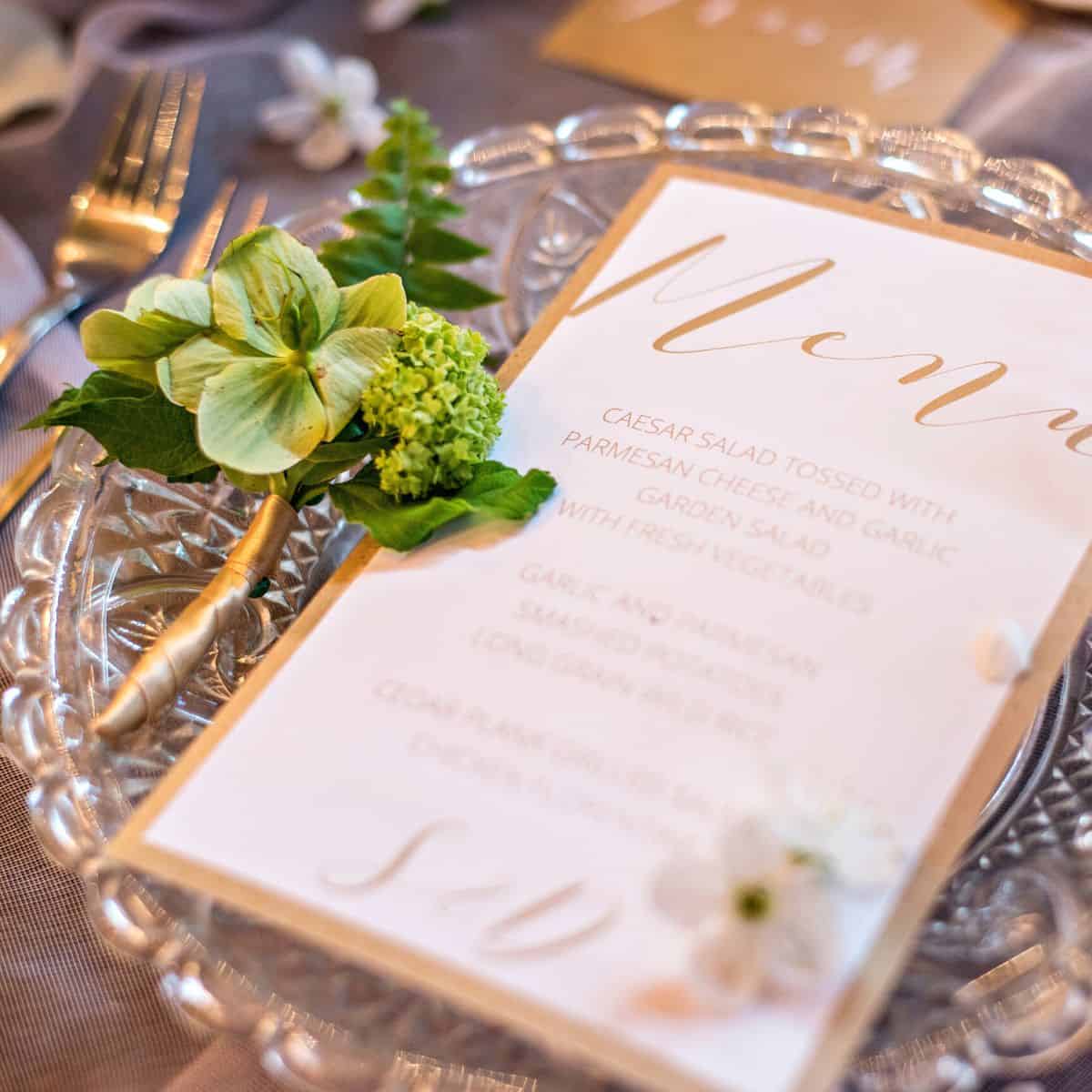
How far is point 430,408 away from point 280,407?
7 cm

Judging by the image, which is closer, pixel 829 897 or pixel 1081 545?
pixel 829 897

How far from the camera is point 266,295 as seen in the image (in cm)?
54

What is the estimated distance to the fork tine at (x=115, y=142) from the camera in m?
0.95

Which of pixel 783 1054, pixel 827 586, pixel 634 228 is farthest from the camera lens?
pixel 634 228

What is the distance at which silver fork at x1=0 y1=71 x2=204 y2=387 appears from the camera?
0.88m

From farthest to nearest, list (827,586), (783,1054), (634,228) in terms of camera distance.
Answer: (634,228)
(827,586)
(783,1054)

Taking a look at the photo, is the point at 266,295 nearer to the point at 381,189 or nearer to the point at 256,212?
the point at 381,189

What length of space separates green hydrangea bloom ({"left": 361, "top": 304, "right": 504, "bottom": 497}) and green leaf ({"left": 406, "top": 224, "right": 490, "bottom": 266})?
13 centimetres

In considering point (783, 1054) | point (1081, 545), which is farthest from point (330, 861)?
point (1081, 545)

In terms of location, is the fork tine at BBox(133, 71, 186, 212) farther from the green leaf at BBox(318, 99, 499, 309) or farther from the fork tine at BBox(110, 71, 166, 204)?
the green leaf at BBox(318, 99, 499, 309)

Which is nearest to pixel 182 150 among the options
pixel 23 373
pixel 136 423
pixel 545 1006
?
pixel 23 373

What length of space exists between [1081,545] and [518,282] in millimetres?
383

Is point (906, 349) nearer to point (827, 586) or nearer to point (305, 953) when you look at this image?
point (827, 586)

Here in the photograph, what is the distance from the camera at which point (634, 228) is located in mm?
666
